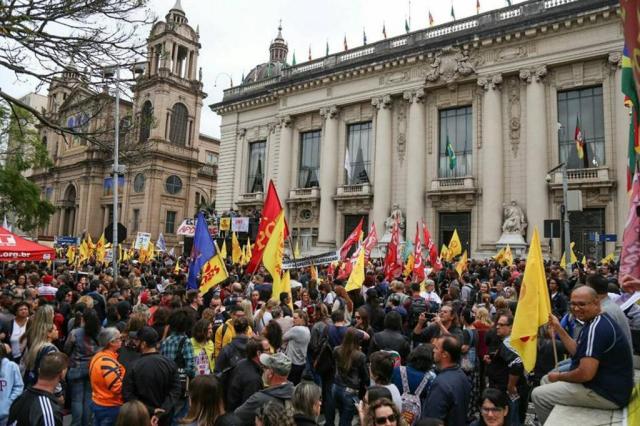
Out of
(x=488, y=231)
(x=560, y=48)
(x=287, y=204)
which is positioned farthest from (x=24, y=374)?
(x=287, y=204)

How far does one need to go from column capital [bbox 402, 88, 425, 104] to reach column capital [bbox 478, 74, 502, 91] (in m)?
3.59

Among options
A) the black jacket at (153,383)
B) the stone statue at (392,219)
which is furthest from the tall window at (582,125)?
the black jacket at (153,383)

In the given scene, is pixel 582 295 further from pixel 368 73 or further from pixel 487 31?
pixel 368 73

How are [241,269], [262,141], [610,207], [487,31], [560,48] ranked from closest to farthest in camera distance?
[241,269]
[610,207]
[560,48]
[487,31]
[262,141]

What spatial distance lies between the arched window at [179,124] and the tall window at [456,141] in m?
35.6

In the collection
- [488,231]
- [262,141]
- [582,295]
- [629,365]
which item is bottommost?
[629,365]

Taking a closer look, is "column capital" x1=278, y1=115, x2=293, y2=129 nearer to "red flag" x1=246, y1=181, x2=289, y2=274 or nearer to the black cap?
"red flag" x1=246, y1=181, x2=289, y2=274

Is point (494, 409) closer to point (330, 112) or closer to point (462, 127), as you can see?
point (462, 127)

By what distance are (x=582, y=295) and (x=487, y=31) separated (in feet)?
86.4

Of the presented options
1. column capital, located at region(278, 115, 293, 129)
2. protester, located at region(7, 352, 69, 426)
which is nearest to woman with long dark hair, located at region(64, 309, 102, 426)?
protester, located at region(7, 352, 69, 426)

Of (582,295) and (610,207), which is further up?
(610,207)

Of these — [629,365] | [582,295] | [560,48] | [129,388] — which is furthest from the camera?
[560,48]

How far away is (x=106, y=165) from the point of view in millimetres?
59906

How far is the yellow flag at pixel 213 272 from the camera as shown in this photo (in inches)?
369
